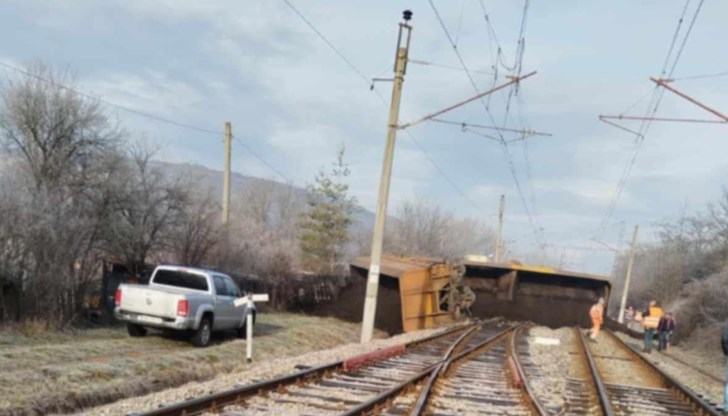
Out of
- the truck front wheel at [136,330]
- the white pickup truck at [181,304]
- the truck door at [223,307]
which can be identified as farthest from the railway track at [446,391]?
the truck front wheel at [136,330]

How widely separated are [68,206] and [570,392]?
516 inches

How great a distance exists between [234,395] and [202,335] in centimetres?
873

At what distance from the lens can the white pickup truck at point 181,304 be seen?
16906 mm

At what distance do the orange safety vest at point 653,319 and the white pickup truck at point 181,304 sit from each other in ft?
43.7

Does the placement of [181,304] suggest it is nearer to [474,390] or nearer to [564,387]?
[474,390]

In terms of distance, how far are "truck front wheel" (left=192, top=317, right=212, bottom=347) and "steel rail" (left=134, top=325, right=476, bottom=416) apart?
582cm

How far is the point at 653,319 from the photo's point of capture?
24547 millimetres

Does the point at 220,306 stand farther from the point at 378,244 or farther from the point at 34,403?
the point at 34,403

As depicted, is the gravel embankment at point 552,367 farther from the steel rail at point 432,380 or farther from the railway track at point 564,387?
the steel rail at point 432,380

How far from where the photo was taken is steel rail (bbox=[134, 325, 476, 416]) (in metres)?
7.93

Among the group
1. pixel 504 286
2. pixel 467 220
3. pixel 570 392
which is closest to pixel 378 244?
pixel 570 392

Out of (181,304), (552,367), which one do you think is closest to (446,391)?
(552,367)

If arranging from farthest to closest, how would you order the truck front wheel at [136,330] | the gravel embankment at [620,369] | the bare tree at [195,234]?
the bare tree at [195,234], the truck front wheel at [136,330], the gravel embankment at [620,369]

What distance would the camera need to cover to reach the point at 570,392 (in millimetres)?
12406
